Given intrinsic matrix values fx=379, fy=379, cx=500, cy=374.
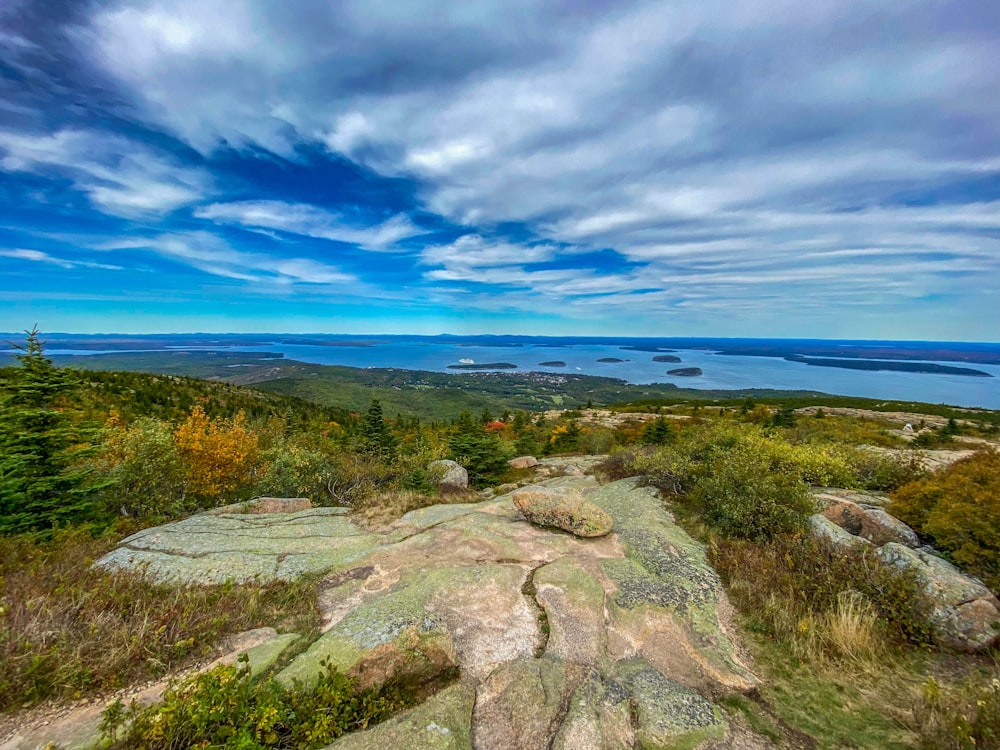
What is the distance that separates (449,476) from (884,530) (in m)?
17.4

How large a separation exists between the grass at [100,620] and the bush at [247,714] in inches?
37.5

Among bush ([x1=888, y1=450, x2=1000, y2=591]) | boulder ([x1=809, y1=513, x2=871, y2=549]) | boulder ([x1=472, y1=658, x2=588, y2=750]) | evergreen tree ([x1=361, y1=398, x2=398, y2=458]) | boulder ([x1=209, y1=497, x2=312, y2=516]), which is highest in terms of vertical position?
bush ([x1=888, y1=450, x2=1000, y2=591])

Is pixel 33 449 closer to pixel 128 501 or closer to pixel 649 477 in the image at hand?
pixel 128 501

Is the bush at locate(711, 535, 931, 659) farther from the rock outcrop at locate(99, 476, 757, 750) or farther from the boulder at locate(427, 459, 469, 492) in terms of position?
the boulder at locate(427, 459, 469, 492)

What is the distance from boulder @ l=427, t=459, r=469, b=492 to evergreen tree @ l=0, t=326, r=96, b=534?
1280 cm

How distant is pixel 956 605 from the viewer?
6.66 metres

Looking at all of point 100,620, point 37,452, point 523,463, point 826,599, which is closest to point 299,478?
point 37,452

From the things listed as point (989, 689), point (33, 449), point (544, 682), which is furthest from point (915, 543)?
point (33, 449)

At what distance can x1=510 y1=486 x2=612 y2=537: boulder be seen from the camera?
1067 centimetres

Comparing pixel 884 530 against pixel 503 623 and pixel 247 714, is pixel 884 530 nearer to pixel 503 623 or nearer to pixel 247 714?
pixel 503 623

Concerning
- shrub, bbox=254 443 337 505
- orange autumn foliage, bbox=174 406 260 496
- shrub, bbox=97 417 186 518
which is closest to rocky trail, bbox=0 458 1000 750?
shrub, bbox=97 417 186 518

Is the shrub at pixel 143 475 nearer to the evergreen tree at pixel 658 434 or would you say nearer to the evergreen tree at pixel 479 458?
the evergreen tree at pixel 479 458

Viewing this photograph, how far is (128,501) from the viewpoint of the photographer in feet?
42.4

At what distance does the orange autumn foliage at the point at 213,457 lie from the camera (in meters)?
16.6
